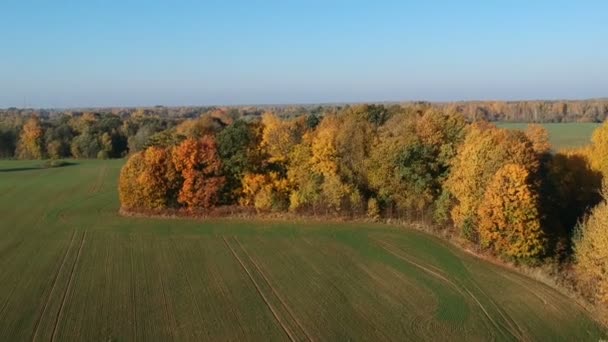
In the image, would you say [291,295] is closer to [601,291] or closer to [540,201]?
[601,291]

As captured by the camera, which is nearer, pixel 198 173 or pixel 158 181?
pixel 158 181

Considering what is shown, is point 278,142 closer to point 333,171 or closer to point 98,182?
point 333,171

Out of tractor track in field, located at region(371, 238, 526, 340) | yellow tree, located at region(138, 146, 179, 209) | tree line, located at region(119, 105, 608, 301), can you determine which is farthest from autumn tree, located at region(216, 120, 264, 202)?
tractor track in field, located at region(371, 238, 526, 340)

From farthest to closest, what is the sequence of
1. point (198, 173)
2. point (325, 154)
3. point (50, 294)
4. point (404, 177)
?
point (198, 173) < point (325, 154) < point (404, 177) < point (50, 294)

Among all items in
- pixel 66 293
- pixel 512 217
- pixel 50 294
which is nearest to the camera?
pixel 50 294

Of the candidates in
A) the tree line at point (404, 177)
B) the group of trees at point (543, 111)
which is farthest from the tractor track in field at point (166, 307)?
the group of trees at point (543, 111)

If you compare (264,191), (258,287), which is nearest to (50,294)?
(258,287)
